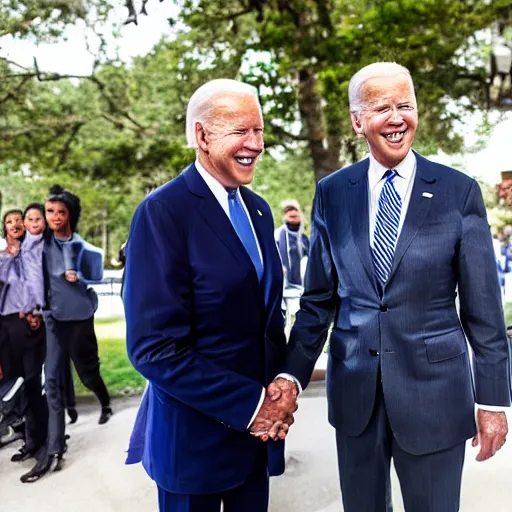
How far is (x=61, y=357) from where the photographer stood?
2908 mm

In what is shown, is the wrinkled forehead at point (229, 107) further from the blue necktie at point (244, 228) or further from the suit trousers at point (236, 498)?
the suit trousers at point (236, 498)

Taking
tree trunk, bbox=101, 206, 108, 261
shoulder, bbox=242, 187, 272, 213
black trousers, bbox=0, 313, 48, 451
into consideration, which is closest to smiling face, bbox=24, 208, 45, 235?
tree trunk, bbox=101, 206, 108, 261

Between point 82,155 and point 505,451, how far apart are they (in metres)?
2.69

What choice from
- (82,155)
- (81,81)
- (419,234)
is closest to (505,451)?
(419,234)

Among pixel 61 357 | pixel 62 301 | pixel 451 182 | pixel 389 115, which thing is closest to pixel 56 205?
pixel 62 301

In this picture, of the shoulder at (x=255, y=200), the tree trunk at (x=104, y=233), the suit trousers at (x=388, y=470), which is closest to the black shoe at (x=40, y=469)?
the tree trunk at (x=104, y=233)

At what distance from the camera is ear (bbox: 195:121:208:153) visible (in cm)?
143

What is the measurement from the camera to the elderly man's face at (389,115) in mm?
1485

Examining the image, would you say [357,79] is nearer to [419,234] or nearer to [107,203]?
[419,234]

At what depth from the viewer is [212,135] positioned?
1.42 m

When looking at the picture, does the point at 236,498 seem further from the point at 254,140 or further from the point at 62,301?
the point at 62,301

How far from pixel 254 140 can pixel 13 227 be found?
5.98ft

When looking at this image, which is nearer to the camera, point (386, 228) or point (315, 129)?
point (386, 228)

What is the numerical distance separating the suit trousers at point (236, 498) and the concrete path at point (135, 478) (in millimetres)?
1216
